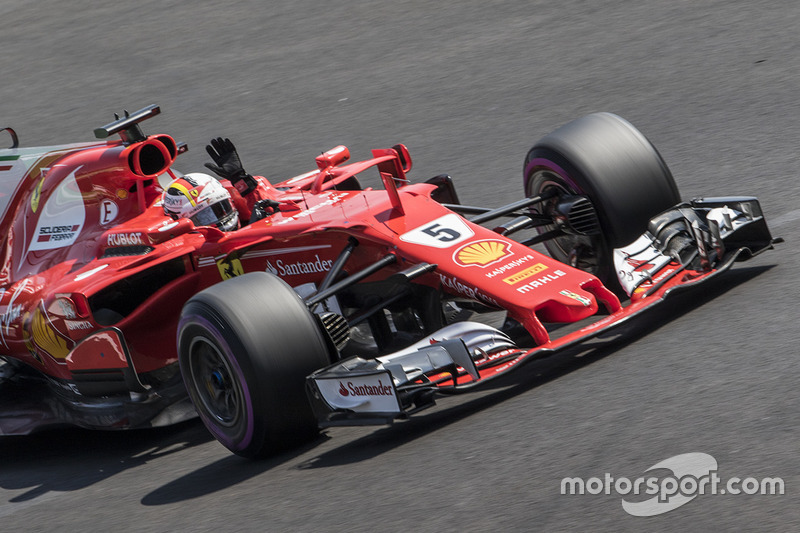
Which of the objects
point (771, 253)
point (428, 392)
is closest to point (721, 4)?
point (771, 253)

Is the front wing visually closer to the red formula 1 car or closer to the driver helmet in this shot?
the red formula 1 car

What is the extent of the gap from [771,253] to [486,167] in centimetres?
Answer: 357

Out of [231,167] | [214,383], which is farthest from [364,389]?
[231,167]

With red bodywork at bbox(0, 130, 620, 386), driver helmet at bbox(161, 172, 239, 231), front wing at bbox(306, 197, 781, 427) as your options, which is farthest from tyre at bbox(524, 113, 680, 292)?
driver helmet at bbox(161, 172, 239, 231)

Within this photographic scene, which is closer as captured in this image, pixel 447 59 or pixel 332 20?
pixel 447 59

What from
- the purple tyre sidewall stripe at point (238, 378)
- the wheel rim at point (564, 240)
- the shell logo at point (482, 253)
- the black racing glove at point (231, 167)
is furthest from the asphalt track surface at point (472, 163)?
the black racing glove at point (231, 167)

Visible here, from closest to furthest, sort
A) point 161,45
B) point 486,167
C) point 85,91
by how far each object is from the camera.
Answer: point 486,167 < point 85,91 < point 161,45

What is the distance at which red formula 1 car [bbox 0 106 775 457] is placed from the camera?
4.84m

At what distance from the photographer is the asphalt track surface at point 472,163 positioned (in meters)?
4.12

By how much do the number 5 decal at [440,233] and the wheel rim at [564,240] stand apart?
0.85m

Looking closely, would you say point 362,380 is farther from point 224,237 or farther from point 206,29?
point 206,29

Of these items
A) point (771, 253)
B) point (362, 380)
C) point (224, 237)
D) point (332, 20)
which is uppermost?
point (332, 20)

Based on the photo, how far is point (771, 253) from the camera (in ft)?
20.2

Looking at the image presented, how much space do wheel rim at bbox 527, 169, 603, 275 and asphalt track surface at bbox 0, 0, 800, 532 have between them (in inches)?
27.2
